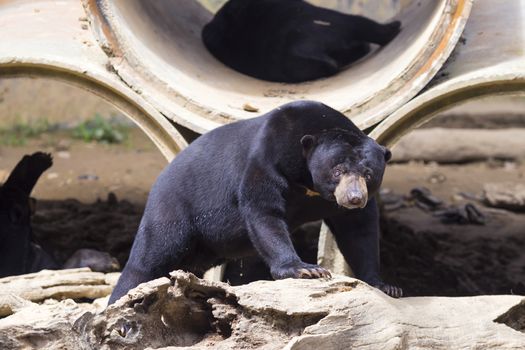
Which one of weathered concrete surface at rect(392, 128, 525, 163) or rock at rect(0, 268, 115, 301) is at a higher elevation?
weathered concrete surface at rect(392, 128, 525, 163)

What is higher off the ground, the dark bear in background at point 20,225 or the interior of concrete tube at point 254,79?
the interior of concrete tube at point 254,79

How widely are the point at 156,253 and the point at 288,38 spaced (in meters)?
3.12

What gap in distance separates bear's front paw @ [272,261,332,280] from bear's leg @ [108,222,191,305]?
2.32 ft

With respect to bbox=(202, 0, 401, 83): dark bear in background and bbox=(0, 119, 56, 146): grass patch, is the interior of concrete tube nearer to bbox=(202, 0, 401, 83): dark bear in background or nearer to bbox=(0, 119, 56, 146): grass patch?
bbox=(202, 0, 401, 83): dark bear in background

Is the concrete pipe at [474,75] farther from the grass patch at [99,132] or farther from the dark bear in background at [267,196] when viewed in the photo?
the grass patch at [99,132]

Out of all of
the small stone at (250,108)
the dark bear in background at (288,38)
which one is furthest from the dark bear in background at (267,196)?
the dark bear in background at (288,38)

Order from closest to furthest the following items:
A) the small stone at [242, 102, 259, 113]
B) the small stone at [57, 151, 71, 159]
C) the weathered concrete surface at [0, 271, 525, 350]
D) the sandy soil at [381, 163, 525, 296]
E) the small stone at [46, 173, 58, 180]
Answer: the weathered concrete surface at [0, 271, 525, 350]
the small stone at [242, 102, 259, 113]
the sandy soil at [381, 163, 525, 296]
the small stone at [46, 173, 58, 180]
the small stone at [57, 151, 71, 159]

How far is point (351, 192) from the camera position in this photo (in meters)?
3.94

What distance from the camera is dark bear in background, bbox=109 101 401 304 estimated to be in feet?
13.4

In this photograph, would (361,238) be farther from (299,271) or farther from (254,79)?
(254,79)

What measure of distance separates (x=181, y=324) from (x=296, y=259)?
0.65 m

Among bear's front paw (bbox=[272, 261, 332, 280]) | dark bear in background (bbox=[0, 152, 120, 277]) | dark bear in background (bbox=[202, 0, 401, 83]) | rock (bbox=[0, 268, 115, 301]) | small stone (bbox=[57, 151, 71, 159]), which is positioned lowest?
bear's front paw (bbox=[272, 261, 332, 280])

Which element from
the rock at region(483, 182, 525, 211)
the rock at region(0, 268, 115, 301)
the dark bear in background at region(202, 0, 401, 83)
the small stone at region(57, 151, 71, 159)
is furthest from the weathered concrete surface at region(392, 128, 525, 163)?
the rock at region(0, 268, 115, 301)

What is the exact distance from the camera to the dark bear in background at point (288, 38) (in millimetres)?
6934
